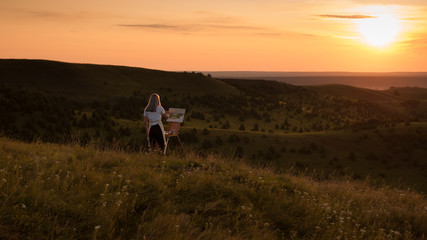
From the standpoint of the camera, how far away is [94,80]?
58.2 metres

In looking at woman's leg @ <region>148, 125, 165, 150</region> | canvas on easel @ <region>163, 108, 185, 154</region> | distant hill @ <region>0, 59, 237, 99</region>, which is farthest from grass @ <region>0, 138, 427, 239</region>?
distant hill @ <region>0, 59, 237, 99</region>

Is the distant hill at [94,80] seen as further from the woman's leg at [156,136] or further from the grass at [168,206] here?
the grass at [168,206]

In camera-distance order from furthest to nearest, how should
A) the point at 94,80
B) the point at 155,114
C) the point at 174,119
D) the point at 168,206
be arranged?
1. the point at 94,80
2. the point at 174,119
3. the point at 155,114
4. the point at 168,206

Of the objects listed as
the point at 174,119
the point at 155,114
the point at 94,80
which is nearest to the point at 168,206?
the point at 155,114

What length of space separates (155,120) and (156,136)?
53cm

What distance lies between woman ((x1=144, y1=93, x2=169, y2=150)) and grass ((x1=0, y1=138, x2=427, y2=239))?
1.78m

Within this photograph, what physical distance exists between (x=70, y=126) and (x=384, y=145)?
22657 mm

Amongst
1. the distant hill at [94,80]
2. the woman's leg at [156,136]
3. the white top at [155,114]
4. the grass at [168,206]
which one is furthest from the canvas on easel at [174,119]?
the distant hill at [94,80]

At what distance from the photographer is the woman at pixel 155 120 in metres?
10.3

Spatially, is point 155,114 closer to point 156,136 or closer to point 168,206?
point 156,136

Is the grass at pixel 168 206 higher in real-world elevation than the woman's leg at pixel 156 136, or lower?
lower

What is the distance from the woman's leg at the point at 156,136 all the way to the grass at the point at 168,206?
178cm

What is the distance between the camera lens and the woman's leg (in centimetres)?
1052

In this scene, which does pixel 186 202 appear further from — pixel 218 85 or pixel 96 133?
pixel 218 85
